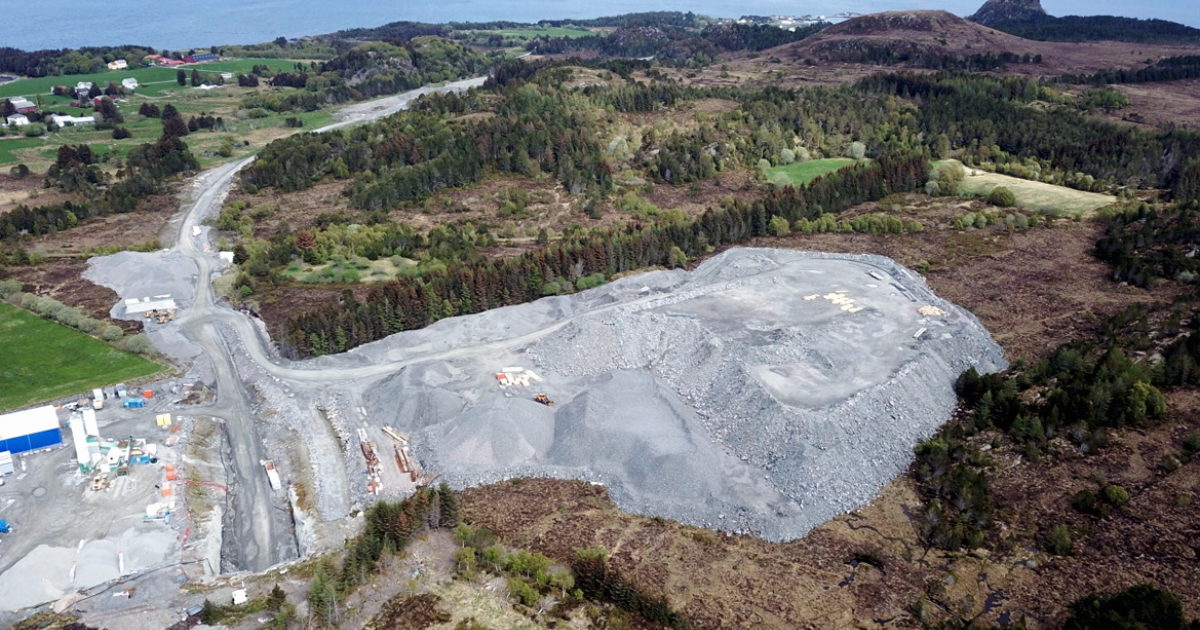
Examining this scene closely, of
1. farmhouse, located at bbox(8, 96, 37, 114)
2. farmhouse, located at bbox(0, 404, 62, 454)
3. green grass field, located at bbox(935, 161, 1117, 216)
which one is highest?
farmhouse, located at bbox(8, 96, 37, 114)

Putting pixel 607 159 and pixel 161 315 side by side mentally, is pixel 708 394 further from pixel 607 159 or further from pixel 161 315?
pixel 607 159

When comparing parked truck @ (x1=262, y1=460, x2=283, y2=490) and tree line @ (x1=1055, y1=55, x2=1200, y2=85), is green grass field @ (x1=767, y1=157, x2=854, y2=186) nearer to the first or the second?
tree line @ (x1=1055, y1=55, x2=1200, y2=85)

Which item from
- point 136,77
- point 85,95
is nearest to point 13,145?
point 85,95

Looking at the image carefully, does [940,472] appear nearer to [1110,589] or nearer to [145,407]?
[1110,589]

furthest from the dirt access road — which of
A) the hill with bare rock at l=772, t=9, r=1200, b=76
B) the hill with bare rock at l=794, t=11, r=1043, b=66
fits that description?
the hill with bare rock at l=794, t=11, r=1043, b=66

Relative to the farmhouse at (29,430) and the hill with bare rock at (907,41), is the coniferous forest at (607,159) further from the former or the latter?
the hill with bare rock at (907,41)

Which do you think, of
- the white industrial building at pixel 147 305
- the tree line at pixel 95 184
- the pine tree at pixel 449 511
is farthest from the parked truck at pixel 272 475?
the tree line at pixel 95 184
